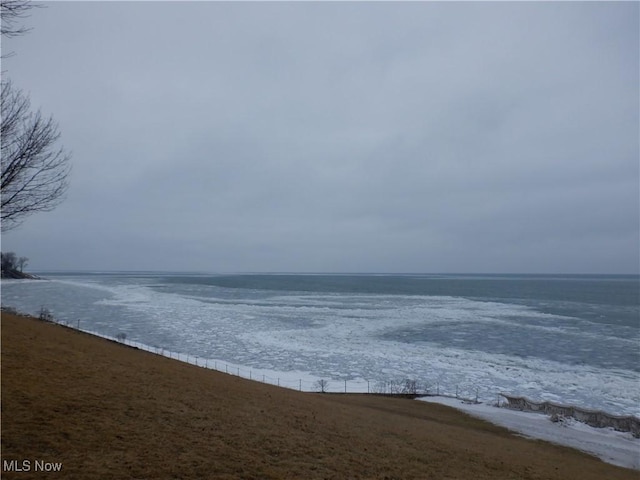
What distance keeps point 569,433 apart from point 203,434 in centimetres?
1693

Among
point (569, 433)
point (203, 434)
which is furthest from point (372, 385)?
point (203, 434)

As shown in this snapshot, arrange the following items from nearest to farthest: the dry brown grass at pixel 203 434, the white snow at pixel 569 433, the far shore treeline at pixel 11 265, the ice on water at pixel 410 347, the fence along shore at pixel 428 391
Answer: the dry brown grass at pixel 203 434
the white snow at pixel 569 433
the fence along shore at pixel 428 391
the ice on water at pixel 410 347
the far shore treeline at pixel 11 265

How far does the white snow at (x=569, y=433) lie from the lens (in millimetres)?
16625

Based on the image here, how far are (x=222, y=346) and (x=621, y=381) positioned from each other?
92.8ft

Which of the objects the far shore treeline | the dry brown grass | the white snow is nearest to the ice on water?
the white snow

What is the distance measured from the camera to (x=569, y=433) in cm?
1878

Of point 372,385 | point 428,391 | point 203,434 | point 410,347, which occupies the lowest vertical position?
point 428,391

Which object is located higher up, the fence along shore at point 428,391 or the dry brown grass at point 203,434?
the dry brown grass at point 203,434

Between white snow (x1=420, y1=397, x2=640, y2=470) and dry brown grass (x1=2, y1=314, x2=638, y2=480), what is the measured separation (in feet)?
4.53

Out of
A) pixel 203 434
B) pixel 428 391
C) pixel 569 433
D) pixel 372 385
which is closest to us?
pixel 203 434

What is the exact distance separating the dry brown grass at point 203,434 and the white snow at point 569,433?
54.3 inches

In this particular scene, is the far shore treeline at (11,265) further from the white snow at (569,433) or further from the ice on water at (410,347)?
the white snow at (569,433)

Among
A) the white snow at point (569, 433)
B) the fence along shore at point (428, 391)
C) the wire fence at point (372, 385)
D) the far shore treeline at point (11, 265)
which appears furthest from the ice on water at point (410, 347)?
the far shore treeline at point (11, 265)

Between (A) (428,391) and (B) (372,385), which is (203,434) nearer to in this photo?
(B) (372,385)
